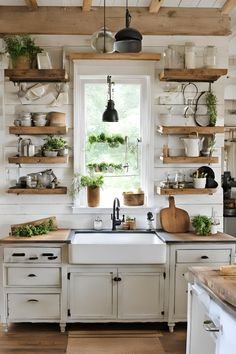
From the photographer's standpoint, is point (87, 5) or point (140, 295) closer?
point (140, 295)

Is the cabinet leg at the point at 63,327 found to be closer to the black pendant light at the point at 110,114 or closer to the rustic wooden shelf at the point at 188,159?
the rustic wooden shelf at the point at 188,159

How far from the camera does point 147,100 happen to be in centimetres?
420

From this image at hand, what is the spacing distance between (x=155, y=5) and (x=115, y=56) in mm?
→ 587

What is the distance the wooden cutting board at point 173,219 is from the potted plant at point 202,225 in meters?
0.12

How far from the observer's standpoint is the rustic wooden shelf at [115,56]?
4023 millimetres

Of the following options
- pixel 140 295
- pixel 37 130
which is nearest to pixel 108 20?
pixel 37 130

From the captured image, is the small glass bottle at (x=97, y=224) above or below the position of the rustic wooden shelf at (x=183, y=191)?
below

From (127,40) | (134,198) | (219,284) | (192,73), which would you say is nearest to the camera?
(219,284)

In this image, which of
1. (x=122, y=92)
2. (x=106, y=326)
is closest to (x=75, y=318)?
(x=106, y=326)

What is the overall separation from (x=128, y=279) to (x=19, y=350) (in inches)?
42.1

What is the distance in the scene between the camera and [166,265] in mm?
3729

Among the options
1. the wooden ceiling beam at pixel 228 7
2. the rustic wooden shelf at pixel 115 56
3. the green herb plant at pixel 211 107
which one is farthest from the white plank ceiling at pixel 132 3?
the green herb plant at pixel 211 107

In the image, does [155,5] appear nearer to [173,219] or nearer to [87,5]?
[87,5]

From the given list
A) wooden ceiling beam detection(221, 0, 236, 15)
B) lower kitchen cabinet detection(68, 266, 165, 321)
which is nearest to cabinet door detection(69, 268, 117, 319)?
lower kitchen cabinet detection(68, 266, 165, 321)
